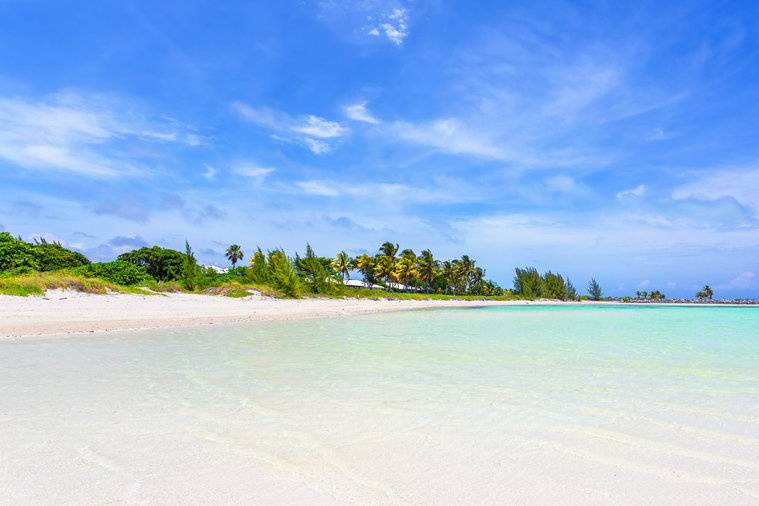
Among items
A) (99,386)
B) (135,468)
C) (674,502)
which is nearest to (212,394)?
(99,386)

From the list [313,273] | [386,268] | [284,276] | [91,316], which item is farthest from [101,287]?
[386,268]

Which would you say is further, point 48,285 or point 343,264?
point 343,264

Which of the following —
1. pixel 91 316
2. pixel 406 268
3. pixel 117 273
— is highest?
pixel 406 268

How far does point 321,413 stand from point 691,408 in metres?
4.21

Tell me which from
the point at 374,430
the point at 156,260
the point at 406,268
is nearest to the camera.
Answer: the point at 374,430

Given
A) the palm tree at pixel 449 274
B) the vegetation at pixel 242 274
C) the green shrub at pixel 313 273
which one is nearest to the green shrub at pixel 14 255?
the vegetation at pixel 242 274

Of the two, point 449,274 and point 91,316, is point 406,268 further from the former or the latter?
point 91,316

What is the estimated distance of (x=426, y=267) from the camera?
7762cm

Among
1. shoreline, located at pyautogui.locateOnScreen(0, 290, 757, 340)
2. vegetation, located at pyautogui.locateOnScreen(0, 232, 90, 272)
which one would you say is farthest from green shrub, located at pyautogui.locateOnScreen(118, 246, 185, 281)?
shoreline, located at pyautogui.locateOnScreen(0, 290, 757, 340)

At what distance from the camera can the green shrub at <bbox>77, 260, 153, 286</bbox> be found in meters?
33.0

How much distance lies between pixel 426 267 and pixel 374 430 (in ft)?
242

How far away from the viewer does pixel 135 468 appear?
10.5 feet

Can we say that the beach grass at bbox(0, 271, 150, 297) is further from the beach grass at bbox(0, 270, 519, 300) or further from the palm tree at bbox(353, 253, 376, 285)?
the palm tree at bbox(353, 253, 376, 285)

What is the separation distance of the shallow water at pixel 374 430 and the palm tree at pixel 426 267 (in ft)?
224
